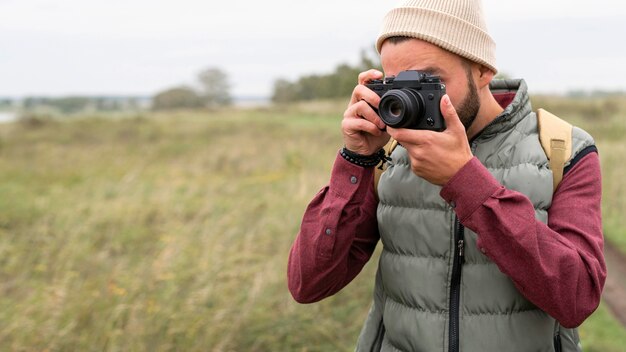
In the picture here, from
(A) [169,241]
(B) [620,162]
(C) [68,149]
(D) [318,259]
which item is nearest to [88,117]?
(C) [68,149]

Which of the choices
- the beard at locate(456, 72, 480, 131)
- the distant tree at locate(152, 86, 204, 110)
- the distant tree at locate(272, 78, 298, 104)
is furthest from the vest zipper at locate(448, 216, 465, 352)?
the distant tree at locate(152, 86, 204, 110)

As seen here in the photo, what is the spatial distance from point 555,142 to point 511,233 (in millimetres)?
311

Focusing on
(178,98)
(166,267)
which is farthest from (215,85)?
(166,267)

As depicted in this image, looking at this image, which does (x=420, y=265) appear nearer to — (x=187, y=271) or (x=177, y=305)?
(x=177, y=305)

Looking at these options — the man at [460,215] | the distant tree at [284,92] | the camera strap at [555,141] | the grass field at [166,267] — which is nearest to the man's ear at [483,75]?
the man at [460,215]

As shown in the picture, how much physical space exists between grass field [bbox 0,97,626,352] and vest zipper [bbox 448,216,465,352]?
190 cm

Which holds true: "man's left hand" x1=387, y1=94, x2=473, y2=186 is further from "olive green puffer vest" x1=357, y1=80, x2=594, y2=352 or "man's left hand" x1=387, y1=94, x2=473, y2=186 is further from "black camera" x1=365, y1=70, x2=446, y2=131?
"olive green puffer vest" x1=357, y1=80, x2=594, y2=352

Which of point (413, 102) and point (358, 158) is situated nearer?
point (413, 102)

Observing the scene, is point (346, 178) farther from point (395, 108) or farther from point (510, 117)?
point (510, 117)

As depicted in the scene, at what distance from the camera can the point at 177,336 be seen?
3.10 m

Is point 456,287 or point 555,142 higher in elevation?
point 555,142

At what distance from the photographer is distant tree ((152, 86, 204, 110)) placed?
43.9 meters

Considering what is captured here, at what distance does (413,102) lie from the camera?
1322 mm

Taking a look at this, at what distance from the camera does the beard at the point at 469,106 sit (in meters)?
1.47
